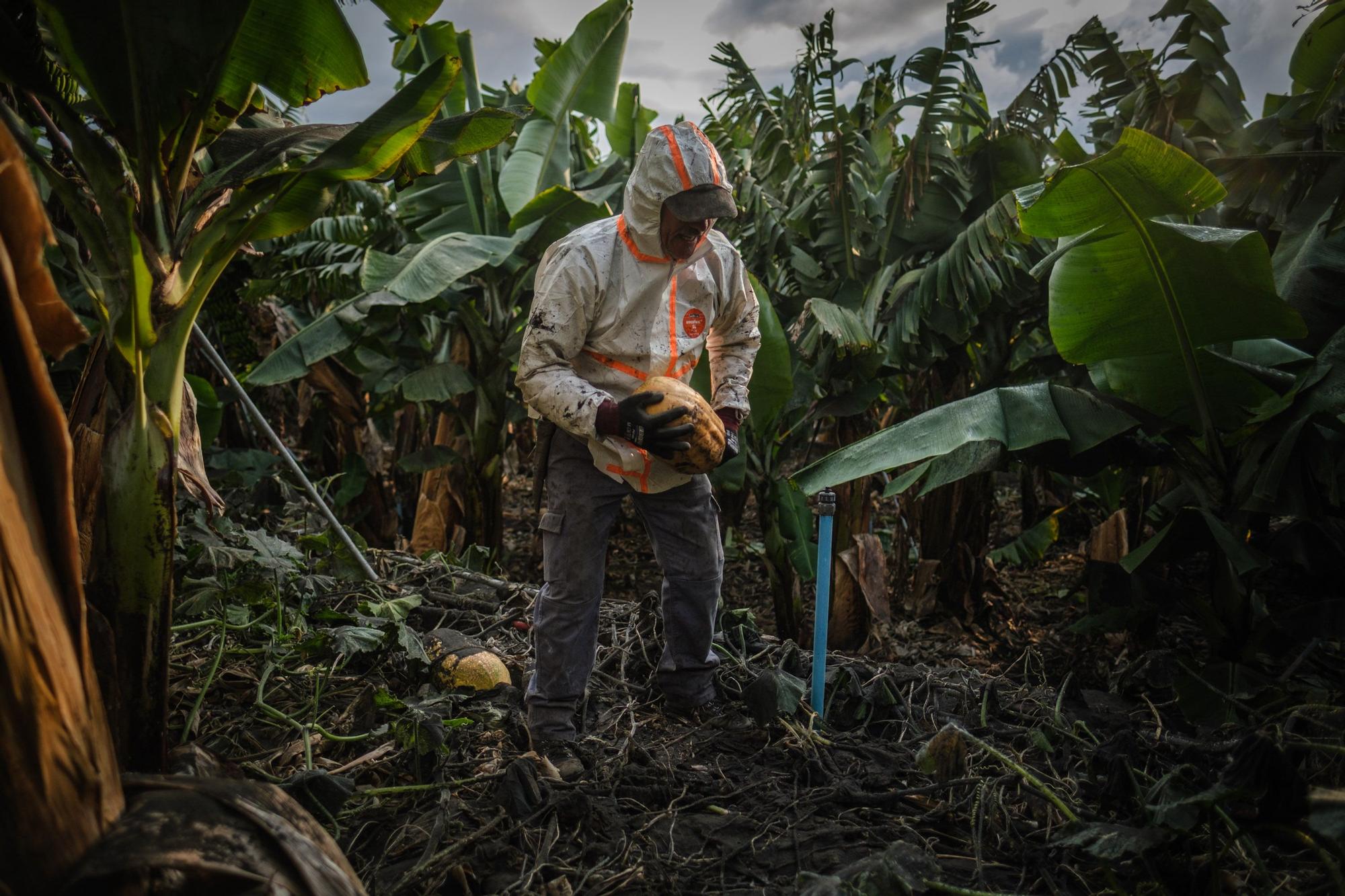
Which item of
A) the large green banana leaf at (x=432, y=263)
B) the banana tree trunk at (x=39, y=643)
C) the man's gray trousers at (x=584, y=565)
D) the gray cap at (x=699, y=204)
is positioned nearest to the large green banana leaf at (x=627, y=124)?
the large green banana leaf at (x=432, y=263)

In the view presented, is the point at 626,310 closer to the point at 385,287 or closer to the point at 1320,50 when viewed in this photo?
the point at 385,287

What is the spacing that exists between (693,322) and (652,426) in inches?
21.7

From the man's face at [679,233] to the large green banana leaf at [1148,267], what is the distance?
4.12 feet

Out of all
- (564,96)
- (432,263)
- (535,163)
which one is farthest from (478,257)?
(564,96)

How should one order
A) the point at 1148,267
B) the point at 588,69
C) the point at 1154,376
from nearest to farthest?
the point at 1148,267, the point at 1154,376, the point at 588,69

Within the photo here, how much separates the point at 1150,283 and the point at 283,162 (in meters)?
2.91

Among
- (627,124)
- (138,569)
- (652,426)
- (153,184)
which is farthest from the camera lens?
(627,124)

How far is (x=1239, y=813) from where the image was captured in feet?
6.59

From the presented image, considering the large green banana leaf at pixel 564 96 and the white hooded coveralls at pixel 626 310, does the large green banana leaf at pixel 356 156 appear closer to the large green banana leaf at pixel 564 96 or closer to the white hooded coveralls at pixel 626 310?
the white hooded coveralls at pixel 626 310

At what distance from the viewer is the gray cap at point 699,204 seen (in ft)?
8.52

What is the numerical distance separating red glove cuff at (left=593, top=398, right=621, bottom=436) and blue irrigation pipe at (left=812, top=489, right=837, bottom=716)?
0.69m

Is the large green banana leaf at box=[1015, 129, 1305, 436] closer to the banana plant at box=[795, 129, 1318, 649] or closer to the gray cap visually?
the banana plant at box=[795, 129, 1318, 649]

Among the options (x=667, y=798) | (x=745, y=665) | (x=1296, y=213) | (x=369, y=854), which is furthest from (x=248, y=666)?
(x=1296, y=213)

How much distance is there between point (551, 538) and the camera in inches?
110
